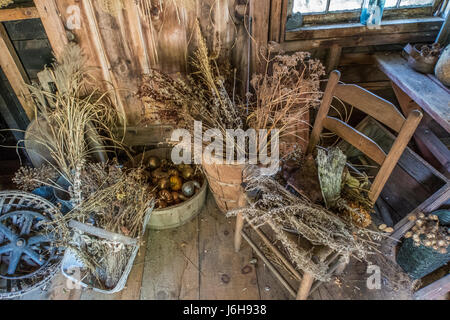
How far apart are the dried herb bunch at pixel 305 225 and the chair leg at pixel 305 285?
0.20ft

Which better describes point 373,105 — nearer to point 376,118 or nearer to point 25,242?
point 376,118

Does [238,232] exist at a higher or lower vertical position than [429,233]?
lower

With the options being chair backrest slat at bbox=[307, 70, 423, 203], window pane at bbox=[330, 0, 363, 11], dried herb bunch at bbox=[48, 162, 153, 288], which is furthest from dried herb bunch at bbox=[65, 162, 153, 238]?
window pane at bbox=[330, 0, 363, 11]

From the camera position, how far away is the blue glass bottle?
2.00 meters

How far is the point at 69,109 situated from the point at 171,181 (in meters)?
0.78

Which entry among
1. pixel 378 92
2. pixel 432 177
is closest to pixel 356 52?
pixel 378 92

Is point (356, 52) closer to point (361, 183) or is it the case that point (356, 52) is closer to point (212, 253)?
point (361, 183)

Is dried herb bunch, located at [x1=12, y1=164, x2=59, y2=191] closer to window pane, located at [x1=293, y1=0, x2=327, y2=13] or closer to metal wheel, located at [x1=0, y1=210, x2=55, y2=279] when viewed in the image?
metal wheel, located at [x1=0, y1=210, x2=55, y2=279]

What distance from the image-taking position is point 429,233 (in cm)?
166

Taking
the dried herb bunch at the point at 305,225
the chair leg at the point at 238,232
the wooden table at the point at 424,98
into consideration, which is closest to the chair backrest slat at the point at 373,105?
the wooden table at the point at 424,98

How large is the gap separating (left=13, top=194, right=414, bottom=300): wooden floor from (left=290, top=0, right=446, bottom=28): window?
5.09 feet

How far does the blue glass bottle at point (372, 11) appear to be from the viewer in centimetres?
200

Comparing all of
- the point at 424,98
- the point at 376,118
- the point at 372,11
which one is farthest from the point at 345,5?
the point at 376,118

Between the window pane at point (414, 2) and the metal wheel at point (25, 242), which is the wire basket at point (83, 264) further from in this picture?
the window pane at point (414, 2)
